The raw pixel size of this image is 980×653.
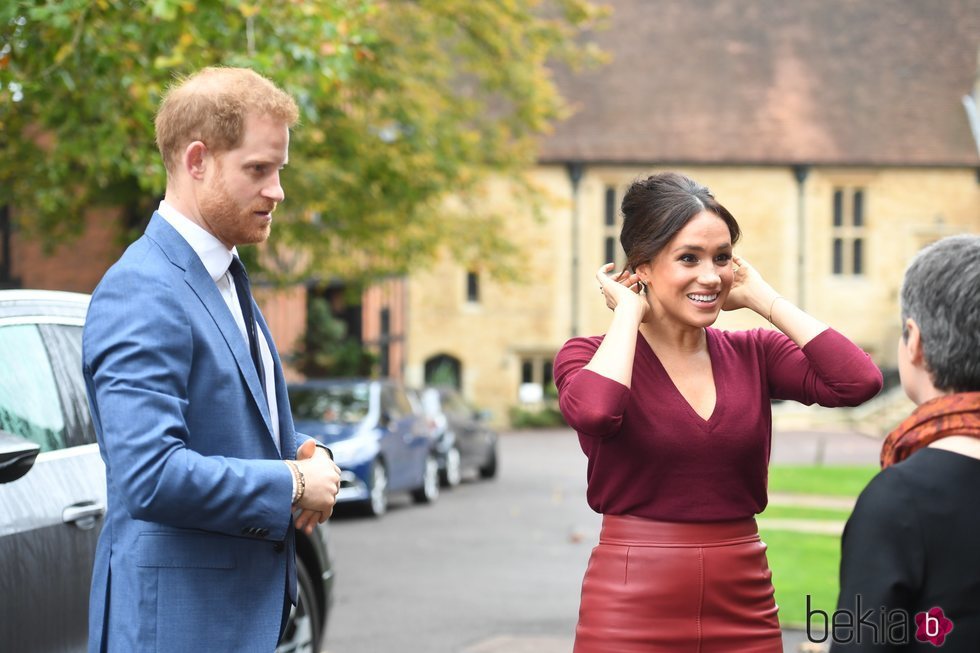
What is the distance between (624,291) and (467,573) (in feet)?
25.2

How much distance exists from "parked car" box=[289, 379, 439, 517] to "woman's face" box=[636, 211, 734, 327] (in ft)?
37.7

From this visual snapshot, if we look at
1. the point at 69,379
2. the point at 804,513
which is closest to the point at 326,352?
the point at 804,513

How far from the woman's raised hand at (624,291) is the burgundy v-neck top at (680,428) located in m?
0.12

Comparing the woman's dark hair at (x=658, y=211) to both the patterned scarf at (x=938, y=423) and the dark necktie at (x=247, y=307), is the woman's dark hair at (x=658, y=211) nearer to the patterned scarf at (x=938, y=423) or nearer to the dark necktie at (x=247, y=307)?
the dark necktie at (x=247, y=307)

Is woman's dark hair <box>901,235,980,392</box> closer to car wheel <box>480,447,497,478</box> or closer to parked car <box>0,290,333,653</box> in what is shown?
parked car <box>0,290,333,653</box>

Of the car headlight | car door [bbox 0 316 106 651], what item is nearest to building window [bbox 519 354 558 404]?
the car headlight

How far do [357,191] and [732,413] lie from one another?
46.3 feet

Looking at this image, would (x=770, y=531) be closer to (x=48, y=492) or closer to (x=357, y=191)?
(x=357, y=191)

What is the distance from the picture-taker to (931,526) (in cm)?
228

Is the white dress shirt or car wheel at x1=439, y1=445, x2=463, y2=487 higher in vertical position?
the white dress shirt

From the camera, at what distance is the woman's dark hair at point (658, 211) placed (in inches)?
137

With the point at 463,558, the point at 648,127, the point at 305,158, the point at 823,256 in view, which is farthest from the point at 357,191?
the point at 823,256

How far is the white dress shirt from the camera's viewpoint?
2.95 meters

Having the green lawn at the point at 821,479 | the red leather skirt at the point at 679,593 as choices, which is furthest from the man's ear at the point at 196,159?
the green lawn at the point at 821,479
